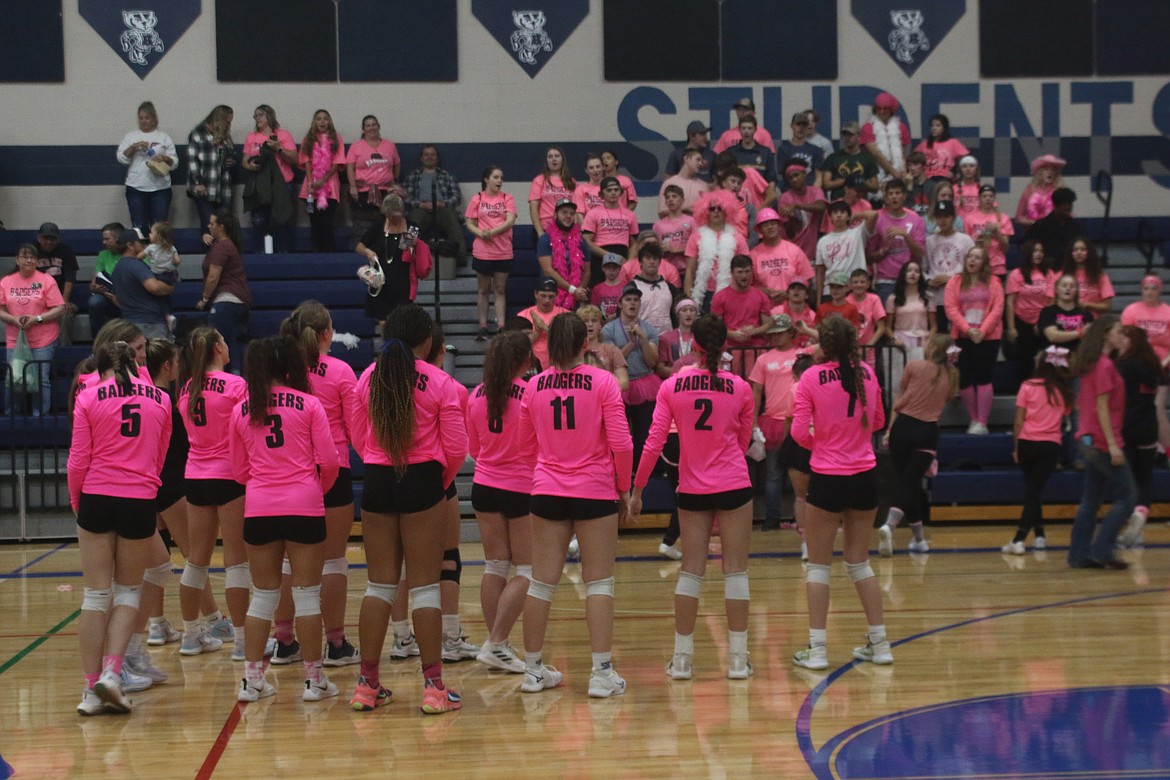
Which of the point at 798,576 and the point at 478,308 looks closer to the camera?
the point at 798,576

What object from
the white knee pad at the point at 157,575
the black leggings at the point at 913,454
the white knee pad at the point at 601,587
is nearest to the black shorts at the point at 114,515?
the white knee pad at the point at 157,575

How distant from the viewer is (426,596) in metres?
5.75

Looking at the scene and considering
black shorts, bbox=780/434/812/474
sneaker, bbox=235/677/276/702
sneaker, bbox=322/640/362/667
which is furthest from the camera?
black shorts, bbox=780/434/812/474

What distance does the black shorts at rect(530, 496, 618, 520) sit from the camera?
6055mm

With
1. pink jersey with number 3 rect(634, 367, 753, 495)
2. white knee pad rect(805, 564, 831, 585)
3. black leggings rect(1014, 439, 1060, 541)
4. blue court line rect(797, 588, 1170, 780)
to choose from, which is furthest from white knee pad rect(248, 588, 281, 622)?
black leggings rect(1014, 439, 1060, 541)

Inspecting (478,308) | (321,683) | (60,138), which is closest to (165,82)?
(60,138)

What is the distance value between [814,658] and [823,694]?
481 mm

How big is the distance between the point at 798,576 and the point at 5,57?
1179 centimetres

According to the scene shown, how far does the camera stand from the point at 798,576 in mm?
9352

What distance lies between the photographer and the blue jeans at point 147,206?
48.3ft

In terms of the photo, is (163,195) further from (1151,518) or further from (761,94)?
(1151,518)

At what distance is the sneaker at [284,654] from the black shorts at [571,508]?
5.82 feet

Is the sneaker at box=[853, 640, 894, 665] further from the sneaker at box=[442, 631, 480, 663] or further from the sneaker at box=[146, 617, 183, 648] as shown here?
the sneaker at box=[146, 617, 183, 648]

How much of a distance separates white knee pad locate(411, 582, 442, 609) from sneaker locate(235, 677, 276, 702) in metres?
0.99
